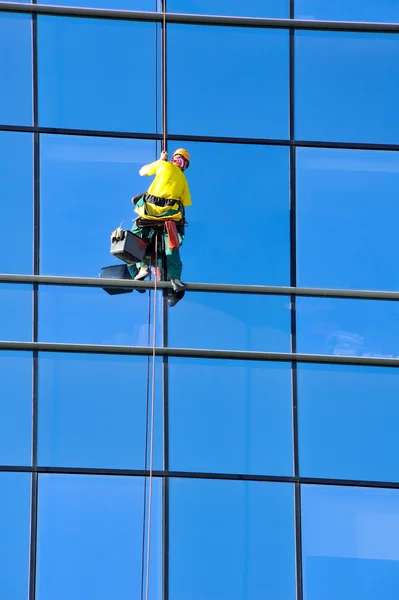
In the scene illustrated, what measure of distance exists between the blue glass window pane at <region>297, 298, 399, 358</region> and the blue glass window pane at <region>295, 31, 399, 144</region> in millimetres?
1807

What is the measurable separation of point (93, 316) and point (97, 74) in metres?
2.58

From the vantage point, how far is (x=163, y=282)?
16.9 m

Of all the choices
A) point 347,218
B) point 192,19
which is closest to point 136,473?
point 347,218

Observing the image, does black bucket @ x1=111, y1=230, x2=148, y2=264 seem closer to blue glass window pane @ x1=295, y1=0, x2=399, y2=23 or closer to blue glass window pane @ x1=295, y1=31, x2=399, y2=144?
blue glass window pane @ x1=295, y1=31, x2=399, y2=144

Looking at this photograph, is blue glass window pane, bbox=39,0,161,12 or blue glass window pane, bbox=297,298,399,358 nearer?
blue glass window pane, bbox=297,298,399,358

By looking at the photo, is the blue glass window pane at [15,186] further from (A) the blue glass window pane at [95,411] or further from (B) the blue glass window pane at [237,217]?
(B) the blue glass window pane at [237,217]

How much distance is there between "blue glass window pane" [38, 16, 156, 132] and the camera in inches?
686

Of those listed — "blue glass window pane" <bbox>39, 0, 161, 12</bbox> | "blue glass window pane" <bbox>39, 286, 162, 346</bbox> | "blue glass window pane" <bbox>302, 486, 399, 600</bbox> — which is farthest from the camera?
"blue glass window pane" <bbox>39, 0, 161, 12</bbox>

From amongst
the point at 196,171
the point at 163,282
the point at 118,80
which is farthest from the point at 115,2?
the point at 163,282

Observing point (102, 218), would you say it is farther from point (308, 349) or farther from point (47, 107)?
point (308, 349)

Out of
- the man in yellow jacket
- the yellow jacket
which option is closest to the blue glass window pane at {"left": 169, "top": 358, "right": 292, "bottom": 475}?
the man in yellow jacket

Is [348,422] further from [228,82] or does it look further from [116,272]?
[228,82]

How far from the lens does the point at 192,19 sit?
1761 centimetres

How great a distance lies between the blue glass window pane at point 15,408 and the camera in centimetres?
1677
